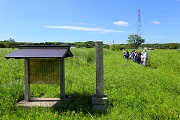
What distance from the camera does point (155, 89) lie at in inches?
362

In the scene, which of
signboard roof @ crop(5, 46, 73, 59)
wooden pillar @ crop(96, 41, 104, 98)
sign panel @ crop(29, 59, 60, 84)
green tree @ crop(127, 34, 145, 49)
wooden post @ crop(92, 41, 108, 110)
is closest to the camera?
signboard roof @ crop(5, 46, 73, 59)

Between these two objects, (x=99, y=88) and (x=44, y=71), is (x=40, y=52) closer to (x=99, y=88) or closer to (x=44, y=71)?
(x=44, y=71)

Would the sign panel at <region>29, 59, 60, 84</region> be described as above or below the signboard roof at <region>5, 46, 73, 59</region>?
below

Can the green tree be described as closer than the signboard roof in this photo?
No

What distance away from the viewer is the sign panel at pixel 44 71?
7.38 metres

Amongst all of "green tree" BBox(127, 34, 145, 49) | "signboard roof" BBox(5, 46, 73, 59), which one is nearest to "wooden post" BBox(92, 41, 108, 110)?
"signboard roof" BBox(5, 46, 73, 59)

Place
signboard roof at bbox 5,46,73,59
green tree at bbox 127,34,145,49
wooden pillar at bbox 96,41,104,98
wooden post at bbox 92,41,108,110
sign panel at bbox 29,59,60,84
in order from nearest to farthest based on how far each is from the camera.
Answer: signboard roof at bbox 5,46,73,59
wooden post at bbox 92,41,108,110
wooden pillar at bbox 96,41,104,98
sign panel at bbox 29,59,60,84
green tree at bbox 127,34,145,49

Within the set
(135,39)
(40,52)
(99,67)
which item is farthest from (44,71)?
(135,39)

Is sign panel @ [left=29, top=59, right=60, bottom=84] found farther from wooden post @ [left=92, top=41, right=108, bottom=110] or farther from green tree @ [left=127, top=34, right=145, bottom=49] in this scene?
green tree @ [left=127, top=34, right=145, bottom=49]

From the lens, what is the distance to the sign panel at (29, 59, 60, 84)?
7.38m

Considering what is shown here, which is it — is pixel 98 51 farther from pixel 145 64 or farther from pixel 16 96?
pixel 145 64

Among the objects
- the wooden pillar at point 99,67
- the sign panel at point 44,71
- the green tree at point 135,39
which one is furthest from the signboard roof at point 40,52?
the green tree at point 135,39

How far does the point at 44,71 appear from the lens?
7.41m

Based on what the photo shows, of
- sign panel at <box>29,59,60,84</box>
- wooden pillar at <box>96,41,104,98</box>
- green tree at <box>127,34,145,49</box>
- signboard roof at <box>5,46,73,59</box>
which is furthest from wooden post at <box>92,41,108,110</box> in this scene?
green tree at <box>127,34,145,49</box>
